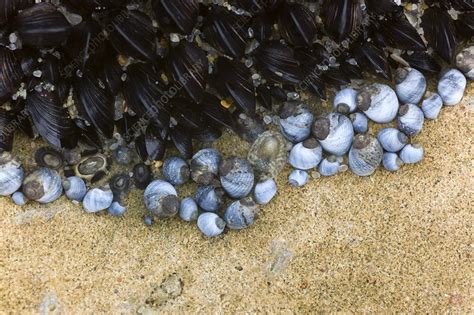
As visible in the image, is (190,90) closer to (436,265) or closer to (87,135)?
(87,135)

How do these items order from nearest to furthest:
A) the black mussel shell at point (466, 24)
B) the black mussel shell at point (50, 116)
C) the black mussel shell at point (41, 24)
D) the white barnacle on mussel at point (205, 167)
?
the black mussel shell at point (41, 24) → the black mussel shell at point (50, 116) → the white barnacle on mussel at point (205, 167) → the black mussel shell at point (466, 24)

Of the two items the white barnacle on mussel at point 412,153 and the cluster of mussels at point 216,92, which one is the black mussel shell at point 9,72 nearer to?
the cluster of mussels at point 216,92

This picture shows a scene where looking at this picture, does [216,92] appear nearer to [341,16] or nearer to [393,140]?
[341,16]

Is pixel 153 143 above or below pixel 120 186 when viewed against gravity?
above

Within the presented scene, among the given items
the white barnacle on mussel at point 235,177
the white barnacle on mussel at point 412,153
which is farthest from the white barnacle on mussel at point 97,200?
the white barnacle on mussel at point 412,153

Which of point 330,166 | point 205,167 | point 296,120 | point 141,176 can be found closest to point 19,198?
point 141,176

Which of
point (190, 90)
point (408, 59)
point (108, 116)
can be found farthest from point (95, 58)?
point (408, 59)

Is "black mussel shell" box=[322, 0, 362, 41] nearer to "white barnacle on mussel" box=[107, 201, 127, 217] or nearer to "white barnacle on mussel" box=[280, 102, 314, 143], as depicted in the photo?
"white barnacle on mussel" box=[280, 102, 314, 143]
